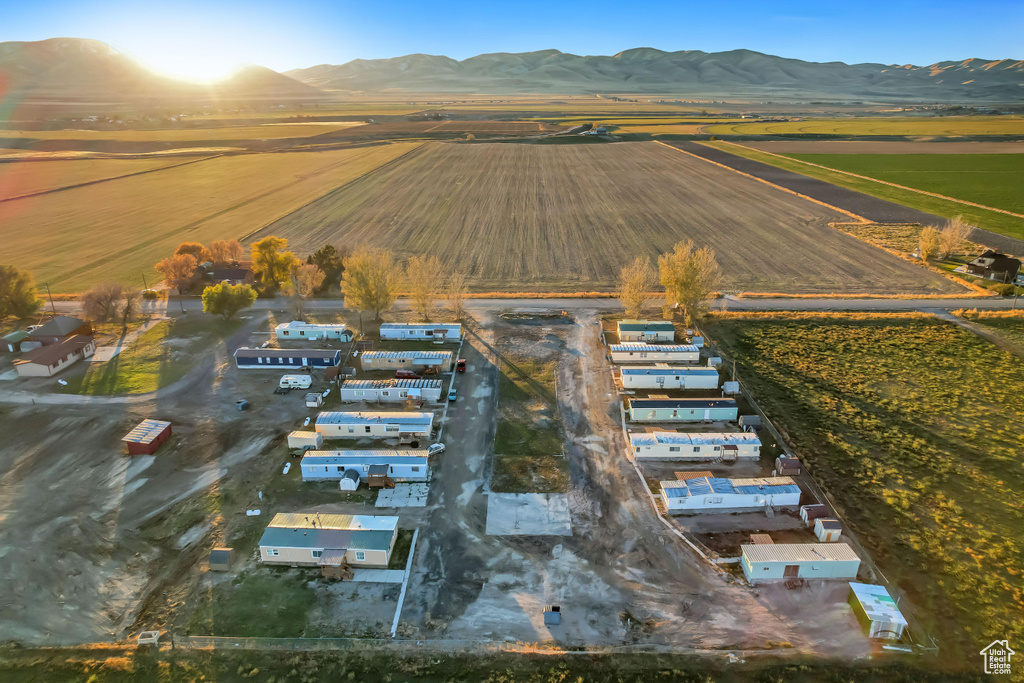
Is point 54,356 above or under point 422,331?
under

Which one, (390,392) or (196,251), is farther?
(196,251)

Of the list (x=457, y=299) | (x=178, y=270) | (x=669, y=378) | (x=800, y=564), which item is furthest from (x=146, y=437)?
(x=800, y=564)

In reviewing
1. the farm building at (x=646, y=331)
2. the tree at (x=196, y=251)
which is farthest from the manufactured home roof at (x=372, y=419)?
the tree at (x=196, y=251)

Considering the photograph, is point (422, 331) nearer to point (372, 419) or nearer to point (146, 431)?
point (372, 419)

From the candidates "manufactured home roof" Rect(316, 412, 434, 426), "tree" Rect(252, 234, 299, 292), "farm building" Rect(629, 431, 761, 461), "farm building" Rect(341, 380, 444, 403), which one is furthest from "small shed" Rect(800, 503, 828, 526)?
"tree" Rect(252, 234, 299, 292)

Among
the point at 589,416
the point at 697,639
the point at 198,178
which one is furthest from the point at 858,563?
the point at 198,178
